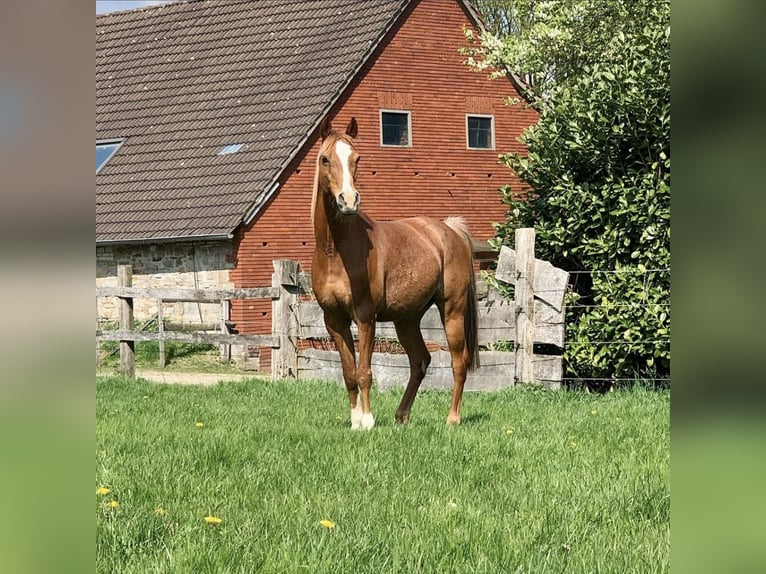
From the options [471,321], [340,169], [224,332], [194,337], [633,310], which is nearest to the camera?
[340,169]

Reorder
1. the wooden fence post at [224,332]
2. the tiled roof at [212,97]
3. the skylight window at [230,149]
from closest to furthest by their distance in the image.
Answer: the wooden fence post at [224,332], the tiled roof at [212,97], the skylight window at [230,149]

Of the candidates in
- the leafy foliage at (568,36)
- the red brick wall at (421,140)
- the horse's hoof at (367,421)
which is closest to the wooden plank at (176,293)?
the horse's hoof at (367,421)

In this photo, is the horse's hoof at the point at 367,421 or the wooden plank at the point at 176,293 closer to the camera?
the horse's hoof at the point at 367,421

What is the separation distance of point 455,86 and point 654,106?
14.1m

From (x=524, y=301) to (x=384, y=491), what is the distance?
7.41m

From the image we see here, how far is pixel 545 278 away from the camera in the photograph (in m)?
12.2

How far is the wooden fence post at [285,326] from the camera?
14.1 meters

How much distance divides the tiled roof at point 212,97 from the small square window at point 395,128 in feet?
5.62

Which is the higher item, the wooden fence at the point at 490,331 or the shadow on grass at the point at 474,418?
the wooden fence at the point at 490,331

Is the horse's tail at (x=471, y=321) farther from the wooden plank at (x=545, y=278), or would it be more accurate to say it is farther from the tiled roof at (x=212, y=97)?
the tiled roof at (x=212, y=97)

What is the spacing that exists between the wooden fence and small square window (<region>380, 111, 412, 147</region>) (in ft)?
35.8

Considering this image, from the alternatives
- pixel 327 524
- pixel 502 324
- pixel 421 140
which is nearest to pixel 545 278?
pixel 502 324

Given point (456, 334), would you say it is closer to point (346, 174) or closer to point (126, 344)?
point (346, 174)
